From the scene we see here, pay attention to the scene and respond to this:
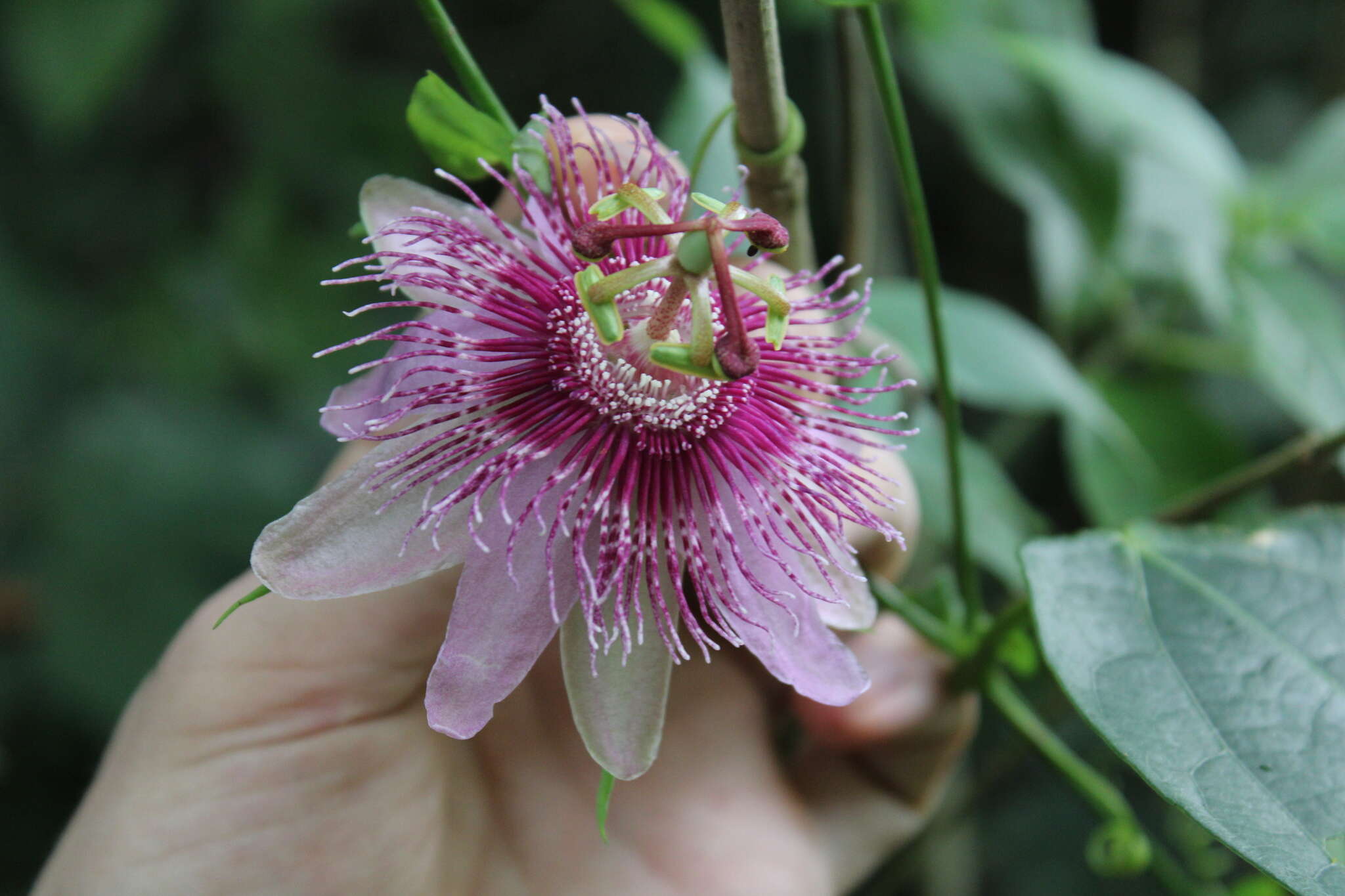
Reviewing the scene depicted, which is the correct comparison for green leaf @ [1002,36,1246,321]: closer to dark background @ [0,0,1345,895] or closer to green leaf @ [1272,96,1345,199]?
green leaf @ [1272,96,1345,199]

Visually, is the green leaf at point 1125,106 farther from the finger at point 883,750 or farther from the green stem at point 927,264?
the finger at point 883,750

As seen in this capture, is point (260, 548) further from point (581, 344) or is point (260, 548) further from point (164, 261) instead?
point (164, 261)

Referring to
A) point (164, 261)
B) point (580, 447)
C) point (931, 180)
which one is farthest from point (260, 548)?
point (931, 180)

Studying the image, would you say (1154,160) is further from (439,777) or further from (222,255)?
(222,255)

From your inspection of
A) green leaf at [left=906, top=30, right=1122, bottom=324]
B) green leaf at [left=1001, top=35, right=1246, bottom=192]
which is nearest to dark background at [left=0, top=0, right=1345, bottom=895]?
green leaf at [left=906, top=30, right=1122, bottom=324]

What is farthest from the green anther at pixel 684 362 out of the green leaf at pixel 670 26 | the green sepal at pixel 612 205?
the green leaf at pixel 670 26

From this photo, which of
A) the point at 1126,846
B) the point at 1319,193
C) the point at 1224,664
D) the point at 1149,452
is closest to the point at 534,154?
the point at 1224,664
